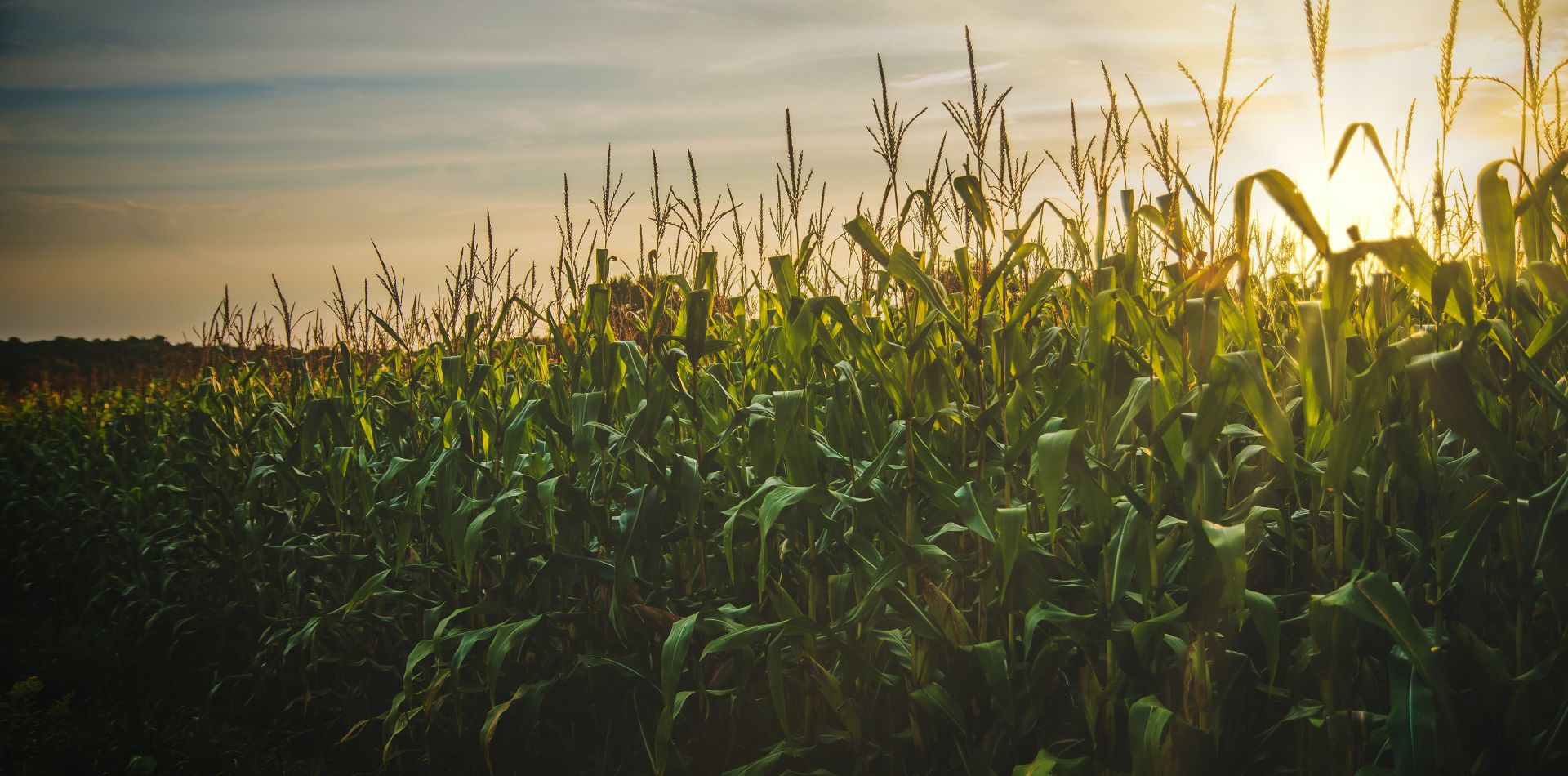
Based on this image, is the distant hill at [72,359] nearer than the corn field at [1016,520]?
No

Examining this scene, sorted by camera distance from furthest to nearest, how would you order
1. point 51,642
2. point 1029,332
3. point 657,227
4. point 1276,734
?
point 51,642
point 1029,332
point 657,227
point 1276,734

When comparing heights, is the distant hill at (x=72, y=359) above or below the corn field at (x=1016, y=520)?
above

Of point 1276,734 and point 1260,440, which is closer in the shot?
point 1276,734

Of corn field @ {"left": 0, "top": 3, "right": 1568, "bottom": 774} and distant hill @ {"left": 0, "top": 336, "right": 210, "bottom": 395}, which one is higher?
distant hill @ {"left": 0, "top": 336, "right": 210, "bottom": 395}

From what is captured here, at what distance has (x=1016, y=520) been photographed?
5.31 feet

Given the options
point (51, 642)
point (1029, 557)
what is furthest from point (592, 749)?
point (51, 642)

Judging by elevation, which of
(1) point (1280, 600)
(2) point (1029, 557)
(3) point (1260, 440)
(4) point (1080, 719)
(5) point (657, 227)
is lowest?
(4) point (1080, 719)

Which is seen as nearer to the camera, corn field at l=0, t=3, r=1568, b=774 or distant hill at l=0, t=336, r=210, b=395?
corn field at l=0, t=3, r=1568, b=774

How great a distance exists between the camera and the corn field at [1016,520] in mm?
1529

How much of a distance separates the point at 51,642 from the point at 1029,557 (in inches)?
188

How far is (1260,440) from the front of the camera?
1.98 meters

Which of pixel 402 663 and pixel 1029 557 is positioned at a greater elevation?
pixel 1029 557

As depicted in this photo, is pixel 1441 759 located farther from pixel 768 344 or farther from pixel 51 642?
pixel 51 642

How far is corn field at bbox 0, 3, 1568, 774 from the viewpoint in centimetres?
153
